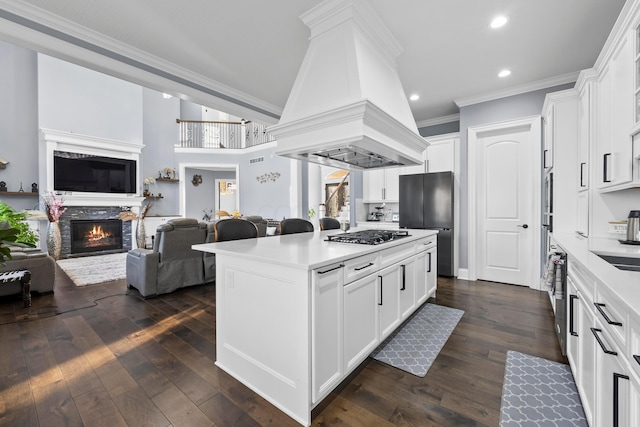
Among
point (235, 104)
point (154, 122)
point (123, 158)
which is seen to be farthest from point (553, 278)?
point (154, 122)

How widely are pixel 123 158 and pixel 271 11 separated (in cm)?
692

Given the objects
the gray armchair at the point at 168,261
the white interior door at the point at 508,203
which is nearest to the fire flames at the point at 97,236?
the gray armchair at the point at 168,261

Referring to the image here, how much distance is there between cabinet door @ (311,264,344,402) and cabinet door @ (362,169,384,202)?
4.10 meters

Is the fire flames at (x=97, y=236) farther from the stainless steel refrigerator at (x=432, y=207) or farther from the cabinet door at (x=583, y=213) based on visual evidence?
the cabinet door at (x=583, y=213)

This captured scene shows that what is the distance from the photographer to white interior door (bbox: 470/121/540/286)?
398cm

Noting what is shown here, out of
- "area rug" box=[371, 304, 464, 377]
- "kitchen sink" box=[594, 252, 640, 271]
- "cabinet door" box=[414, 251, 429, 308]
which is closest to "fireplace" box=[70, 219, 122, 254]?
"area rug" box=[371, 304, 464, 377]

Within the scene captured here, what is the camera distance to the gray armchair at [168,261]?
139 inches

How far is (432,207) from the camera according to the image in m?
4.68

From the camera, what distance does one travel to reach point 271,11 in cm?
245

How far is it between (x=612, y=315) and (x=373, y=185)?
474 cm

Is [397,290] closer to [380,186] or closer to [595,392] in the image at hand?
[595,392]

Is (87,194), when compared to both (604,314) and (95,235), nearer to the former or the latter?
(95,235)

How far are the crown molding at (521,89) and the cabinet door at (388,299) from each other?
3.48 meters

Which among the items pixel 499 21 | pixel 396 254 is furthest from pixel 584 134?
pixel 396 254
